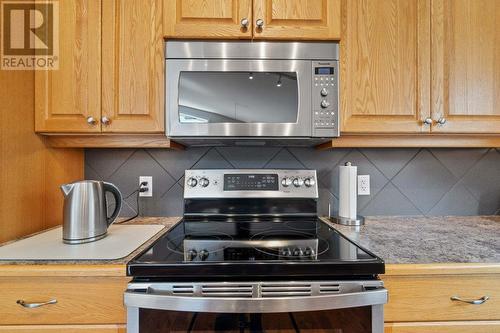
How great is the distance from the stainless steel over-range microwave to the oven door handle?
2.03 ft

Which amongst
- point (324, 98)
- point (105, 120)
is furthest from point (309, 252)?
point (105, 120)

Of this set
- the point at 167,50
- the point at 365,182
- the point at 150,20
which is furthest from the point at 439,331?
the point at 150,20

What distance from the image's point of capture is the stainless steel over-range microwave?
3.67 feet

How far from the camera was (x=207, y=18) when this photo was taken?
1.13 meters

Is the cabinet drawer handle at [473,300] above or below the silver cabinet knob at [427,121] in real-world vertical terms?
below

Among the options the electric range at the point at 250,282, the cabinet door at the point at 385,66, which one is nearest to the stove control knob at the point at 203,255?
the electric range at the point at 250,282

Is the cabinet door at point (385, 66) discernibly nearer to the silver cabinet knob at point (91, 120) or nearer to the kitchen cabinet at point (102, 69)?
the kitchen cabinet at point (102, 69)

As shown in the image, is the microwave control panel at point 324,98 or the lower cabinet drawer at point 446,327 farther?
the microwave control panel at point 324,98

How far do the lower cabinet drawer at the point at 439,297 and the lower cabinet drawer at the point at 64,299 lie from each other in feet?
2.74

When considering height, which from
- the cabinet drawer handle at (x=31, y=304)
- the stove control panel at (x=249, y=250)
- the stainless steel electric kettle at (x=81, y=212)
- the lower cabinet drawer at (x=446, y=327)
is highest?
the stainless steel electric kettle at (x=81, y=212)

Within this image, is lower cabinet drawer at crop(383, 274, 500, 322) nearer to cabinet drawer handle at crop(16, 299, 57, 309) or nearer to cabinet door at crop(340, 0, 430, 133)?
cabinet door at crop(340, 0, 430, 133)

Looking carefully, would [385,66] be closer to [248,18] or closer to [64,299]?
[248,18]

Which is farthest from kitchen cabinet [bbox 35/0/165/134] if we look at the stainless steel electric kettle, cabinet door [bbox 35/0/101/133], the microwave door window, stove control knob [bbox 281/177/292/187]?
stove control knob [bbox 281/177/292/187]

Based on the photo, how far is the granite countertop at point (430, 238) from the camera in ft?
2.87
